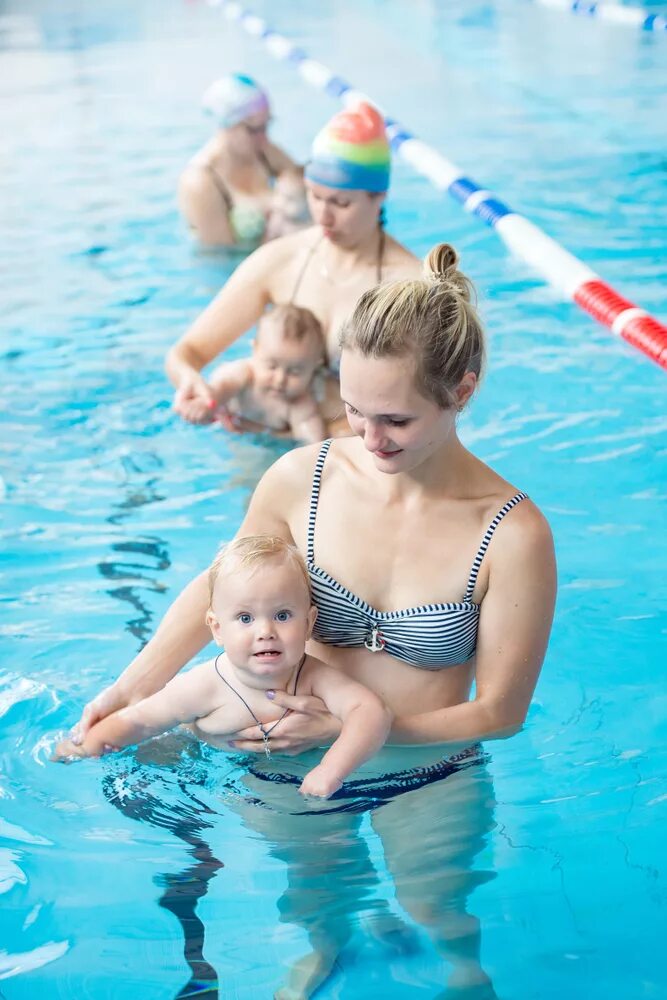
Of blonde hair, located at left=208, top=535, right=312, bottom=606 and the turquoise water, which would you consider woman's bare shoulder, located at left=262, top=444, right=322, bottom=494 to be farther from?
the turquoise water

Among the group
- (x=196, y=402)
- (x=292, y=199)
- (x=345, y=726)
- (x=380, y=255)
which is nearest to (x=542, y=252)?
(x=292, y=199)

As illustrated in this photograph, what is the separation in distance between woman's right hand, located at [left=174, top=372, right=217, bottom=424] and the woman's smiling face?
87.6 inches

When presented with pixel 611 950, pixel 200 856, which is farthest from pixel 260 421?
pixel 611 950

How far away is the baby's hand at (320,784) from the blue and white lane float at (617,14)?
47.5ft

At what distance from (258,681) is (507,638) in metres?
0.56

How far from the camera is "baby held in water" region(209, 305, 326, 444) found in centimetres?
500

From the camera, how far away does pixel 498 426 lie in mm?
5664

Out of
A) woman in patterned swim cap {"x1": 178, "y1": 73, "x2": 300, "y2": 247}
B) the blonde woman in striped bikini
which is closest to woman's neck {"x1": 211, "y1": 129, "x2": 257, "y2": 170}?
woman in patterned swim cap {"x1": 178, "y1": 73, "x2": 300, "y2": 247}

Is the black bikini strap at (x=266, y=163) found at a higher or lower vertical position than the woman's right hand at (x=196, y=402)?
higher

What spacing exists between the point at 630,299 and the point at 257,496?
4302 mm

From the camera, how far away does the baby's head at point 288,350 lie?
498cm

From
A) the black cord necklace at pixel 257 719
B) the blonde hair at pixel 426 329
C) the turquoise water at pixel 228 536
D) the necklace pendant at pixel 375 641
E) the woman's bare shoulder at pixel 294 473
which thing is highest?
the blonde hair at pixel 426 329

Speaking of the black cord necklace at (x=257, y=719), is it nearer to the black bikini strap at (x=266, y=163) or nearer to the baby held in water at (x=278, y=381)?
the baby held in water at (x=278, y=381)

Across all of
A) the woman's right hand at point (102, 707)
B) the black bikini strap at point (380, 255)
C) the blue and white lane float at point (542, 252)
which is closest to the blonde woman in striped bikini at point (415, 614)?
the woman's right hand at point (102, 707)
